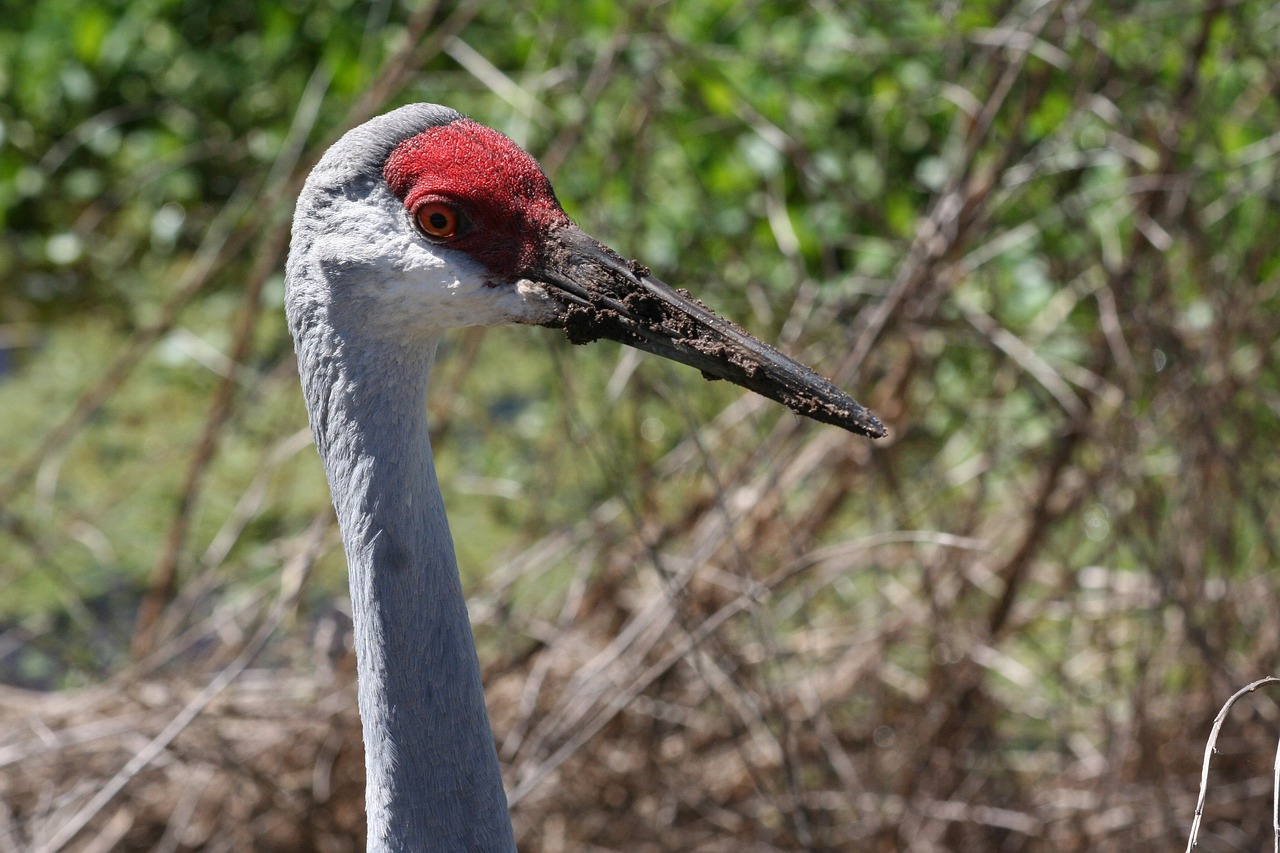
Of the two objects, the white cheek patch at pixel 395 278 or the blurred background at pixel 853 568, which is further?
the blurred background at pixel 853 568

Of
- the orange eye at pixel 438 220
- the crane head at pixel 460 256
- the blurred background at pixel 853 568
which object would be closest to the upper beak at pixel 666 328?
the crane head at pixel 460 256

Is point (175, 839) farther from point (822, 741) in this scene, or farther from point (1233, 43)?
point (1233, 43)

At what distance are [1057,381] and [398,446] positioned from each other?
59.0 inches

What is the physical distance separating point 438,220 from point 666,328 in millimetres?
290

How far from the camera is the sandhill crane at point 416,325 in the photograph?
5.24 feet

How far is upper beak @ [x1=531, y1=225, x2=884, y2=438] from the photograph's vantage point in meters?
1.54

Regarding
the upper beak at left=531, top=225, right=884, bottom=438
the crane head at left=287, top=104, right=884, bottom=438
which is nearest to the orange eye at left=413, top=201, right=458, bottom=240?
the crane head at left=287, top=104, right=884, bottom=438

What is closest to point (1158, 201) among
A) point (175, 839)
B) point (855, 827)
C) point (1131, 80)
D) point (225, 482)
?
point (1131, 80)

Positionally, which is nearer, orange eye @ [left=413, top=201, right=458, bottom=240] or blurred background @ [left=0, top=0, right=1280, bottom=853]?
orange eye @ [left=413, top=201, right=458, bottom=240]

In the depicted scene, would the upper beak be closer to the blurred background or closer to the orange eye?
the orange eye

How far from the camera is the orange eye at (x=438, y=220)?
159 centimetres

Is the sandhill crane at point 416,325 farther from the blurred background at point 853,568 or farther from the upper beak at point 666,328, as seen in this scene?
the blurred background at point 853,568

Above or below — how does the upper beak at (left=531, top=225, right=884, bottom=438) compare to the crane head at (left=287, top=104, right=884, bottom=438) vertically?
below

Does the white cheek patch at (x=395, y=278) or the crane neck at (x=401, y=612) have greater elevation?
the white cheek patch at (x=395, y=278)
